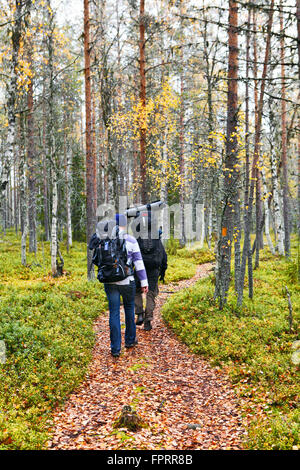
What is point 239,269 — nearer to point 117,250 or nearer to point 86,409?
point 117,250

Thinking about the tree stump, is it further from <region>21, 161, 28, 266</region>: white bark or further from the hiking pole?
<region>21, 161, 28, 266</region>: white bark

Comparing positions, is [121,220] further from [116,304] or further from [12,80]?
[12,80]

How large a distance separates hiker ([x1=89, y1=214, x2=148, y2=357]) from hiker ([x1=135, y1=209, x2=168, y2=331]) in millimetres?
1058

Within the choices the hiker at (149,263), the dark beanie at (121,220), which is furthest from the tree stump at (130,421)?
the hiker at (149,263)

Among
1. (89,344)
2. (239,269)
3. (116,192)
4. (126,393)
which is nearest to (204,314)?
(239,269)

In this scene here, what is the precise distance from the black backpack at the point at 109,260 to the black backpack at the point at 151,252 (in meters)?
1.51

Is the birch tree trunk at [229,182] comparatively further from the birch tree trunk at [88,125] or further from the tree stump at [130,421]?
the birch tree trunk at [88,125]

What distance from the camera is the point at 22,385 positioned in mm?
4711

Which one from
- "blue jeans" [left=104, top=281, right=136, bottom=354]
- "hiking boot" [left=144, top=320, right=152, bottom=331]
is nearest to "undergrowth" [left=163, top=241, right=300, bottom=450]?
"hiking boot" [left=144, top=320, right=152, bottom=331]

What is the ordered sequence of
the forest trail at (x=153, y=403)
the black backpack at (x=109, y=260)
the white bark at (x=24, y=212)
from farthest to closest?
the white bark at (x=24, y=212)
the black backpack at (x=109, y=260)
the forest trail at (x=153, y=403)

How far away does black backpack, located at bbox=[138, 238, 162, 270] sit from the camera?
7.61 metres

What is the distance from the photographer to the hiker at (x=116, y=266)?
6012mm

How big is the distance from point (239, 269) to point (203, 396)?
4.41 m

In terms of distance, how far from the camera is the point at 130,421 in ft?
13.4
